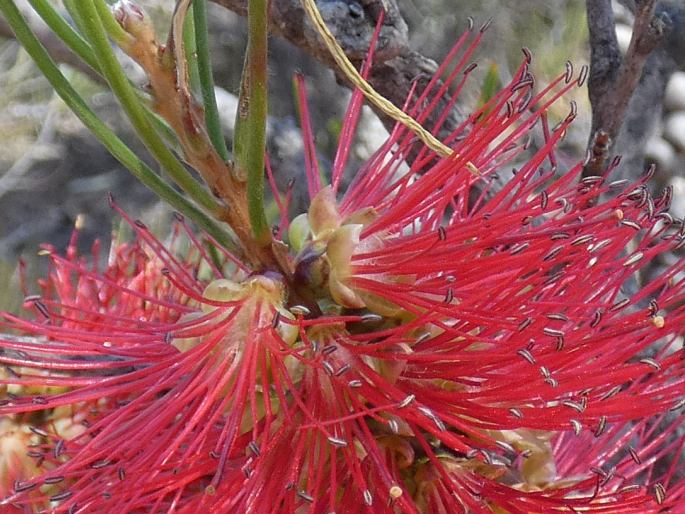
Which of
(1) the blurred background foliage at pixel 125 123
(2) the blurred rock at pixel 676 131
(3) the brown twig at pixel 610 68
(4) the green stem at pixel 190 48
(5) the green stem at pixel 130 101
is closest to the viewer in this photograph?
(5) the green stem at pixel 130 101

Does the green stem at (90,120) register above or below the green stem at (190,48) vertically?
below

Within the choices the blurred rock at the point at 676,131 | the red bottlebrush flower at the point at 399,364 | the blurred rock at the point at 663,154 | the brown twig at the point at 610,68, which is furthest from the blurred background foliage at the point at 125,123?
the red bottlebrush flower at the point at 399,364

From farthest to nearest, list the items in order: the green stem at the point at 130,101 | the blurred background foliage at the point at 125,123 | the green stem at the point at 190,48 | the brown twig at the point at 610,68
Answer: the blurred background foliage at the point at 125,123 < the brown twig at the point at 610,68 < the green stem at the point at 190,48 < the green stem at the point at 130,101

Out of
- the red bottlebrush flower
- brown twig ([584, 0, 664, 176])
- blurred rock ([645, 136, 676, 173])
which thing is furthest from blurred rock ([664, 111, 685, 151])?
the red bottlebrush flower

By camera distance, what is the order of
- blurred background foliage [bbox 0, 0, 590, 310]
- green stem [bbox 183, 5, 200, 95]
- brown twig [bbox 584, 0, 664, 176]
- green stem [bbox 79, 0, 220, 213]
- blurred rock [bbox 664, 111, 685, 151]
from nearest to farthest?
green stem [bbox 79, 0, 220, 213] < green stem [bbox 183, 5, 200, 95] < brown twig [bbox 584, 0, 664, 176] < blurred background foliage [bbox 0, 0, 590, 310] < blurred rock [bbox 664, 111, 685, 151]

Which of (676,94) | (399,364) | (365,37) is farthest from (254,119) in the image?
(676,94)

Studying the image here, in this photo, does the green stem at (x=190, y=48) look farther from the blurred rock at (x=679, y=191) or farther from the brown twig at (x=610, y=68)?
the blurred rock at (x=679, y=191)

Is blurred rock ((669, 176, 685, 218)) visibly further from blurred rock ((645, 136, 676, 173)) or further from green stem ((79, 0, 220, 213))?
green stem ((79, 0, 220, 213))
